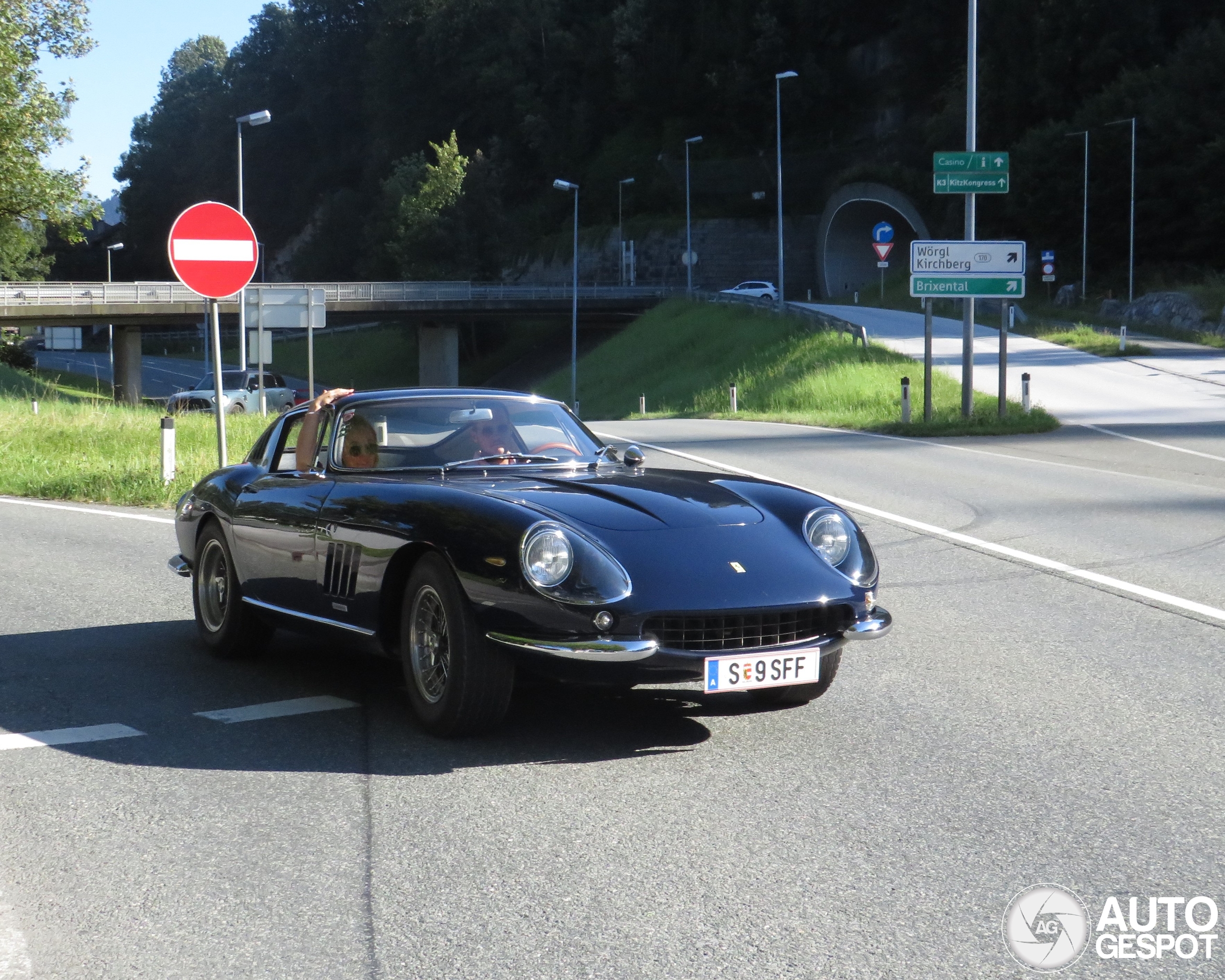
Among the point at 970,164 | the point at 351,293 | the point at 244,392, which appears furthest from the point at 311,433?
the point at 351,293

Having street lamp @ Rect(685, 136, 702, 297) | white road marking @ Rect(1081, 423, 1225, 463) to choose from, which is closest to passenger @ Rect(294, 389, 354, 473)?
white road marking @ Rect(1081, 423, 1225, 463)

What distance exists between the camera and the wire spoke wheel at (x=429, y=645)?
18.0ft

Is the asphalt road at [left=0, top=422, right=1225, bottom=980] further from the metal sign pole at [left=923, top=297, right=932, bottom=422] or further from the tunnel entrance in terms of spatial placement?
the tunnel entrance

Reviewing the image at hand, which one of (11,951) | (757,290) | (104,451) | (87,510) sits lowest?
(11,951)

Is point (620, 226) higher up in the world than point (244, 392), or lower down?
higher up

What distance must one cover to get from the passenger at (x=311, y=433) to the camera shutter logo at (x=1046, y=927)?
399 centimetres

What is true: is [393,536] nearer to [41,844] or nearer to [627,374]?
[41,844]

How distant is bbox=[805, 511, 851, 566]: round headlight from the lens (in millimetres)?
5797

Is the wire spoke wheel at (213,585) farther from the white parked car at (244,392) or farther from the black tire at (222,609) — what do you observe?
the white parked car at (244,392)

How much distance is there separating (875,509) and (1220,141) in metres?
50.1

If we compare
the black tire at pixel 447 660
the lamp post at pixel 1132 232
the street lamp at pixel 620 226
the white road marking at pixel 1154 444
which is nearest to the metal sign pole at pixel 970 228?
the white road marking at pixel 1154 444

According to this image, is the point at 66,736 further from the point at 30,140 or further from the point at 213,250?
the point at 30,140

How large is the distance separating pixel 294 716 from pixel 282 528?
98 centimetres

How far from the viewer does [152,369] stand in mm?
91375
